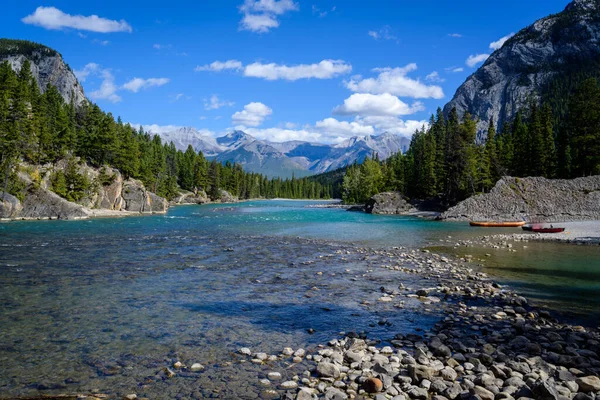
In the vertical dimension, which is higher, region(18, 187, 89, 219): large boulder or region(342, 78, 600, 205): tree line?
region(342, 78, 600, 205): tree line

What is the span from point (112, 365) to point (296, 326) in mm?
5781

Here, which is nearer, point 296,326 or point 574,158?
point 296,326

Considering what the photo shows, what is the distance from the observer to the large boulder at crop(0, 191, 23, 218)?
60.7 metres

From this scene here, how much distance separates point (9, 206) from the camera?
202ft

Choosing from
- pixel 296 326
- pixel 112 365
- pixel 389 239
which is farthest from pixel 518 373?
pixel 389 239

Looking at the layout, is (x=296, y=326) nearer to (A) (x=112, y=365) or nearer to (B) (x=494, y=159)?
(A) (x=112, y=365)

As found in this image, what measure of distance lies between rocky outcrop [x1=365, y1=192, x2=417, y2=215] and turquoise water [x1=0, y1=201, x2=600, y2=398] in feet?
212

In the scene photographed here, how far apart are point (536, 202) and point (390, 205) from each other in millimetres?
37415

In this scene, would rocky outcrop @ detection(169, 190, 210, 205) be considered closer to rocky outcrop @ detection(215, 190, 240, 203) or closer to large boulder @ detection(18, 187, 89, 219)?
rocky outcrop @ detection(215, 190, 240, 203)

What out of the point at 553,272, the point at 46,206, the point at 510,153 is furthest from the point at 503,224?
the point at 46,206

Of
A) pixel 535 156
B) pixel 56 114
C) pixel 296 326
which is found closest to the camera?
pixel 296 326

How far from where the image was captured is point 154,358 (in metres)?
10.4

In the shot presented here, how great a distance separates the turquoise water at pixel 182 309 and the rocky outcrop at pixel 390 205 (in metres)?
64.7

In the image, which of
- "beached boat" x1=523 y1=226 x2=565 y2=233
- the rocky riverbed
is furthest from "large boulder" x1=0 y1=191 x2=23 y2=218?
"beached boat" x1=523 y1=226 x2=565 y2=233
